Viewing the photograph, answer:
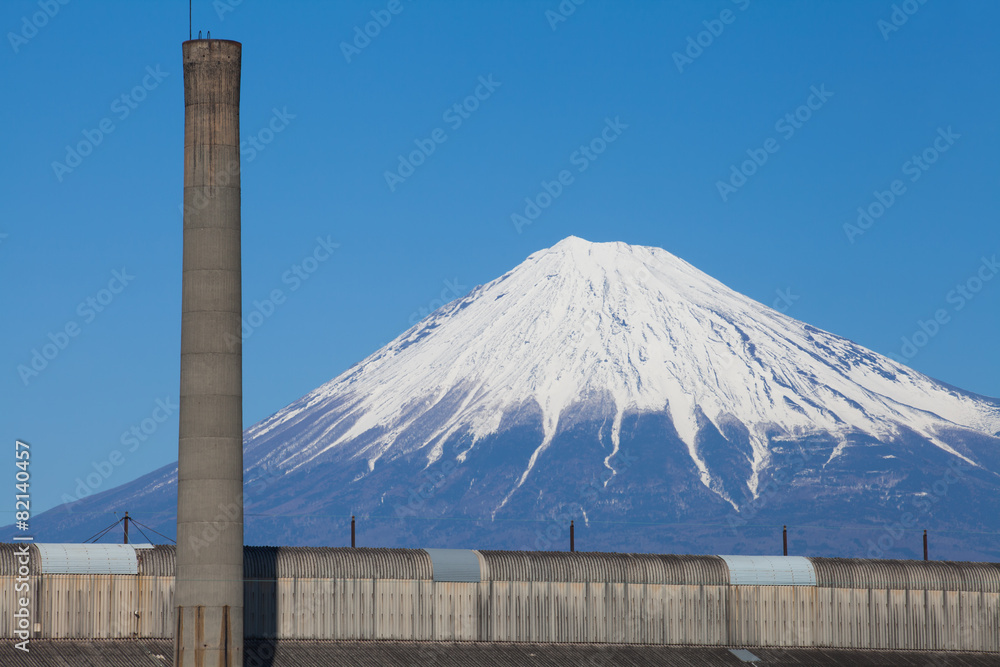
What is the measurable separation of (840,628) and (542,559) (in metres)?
13.4

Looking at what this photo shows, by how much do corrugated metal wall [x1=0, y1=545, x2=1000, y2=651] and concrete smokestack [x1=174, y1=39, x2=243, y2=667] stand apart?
5278 mm

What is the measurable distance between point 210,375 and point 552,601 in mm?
18114

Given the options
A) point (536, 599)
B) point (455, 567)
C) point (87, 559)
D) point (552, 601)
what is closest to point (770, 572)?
point (552, 601)

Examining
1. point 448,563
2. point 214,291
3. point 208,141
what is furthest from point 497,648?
point 208,141

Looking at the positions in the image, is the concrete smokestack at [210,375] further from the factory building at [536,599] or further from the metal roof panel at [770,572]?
the metal roof panel at [770,572]

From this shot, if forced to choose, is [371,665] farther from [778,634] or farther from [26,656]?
[778,634]

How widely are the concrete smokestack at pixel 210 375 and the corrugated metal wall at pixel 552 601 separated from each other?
5.28 metres

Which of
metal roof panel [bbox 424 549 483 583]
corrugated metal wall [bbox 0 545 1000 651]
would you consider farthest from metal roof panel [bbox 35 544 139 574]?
metal roof panel [bbox 424 549 483 583]

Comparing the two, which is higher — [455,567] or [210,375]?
[210,375]

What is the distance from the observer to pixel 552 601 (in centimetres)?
6075

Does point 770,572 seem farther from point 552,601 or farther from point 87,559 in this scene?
A: point 87,559

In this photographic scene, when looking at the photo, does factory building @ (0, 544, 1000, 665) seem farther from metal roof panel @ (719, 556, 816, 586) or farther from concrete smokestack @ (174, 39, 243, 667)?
concrete smokestack @ (174, 39, 243, 667)

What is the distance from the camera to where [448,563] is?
59.9 meters

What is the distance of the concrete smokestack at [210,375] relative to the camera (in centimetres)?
4994
